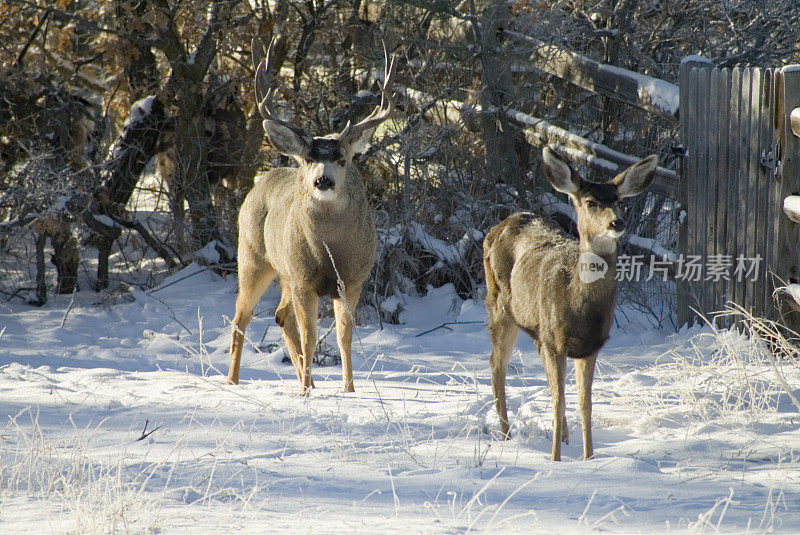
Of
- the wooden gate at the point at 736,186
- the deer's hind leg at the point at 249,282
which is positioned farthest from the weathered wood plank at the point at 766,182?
the deer's hind leg at the point at 249,282

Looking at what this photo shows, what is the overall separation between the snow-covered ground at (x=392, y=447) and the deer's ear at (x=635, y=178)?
126cm

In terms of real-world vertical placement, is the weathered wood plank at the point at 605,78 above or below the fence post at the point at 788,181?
above

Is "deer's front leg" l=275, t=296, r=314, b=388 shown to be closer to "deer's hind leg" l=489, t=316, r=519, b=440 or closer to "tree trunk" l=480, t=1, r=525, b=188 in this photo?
"deer's hind leg" l=489, t=316, r=519, b=440

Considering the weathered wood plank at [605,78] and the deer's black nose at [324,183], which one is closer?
the deer's black nose at [324,183]

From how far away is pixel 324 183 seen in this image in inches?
253

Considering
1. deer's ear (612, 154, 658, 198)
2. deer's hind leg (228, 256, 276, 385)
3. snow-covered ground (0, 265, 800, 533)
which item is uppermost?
deer's ear (612, 154, 658, 198)

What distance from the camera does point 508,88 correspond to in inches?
377

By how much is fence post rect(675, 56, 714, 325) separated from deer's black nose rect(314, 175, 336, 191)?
10.6ft

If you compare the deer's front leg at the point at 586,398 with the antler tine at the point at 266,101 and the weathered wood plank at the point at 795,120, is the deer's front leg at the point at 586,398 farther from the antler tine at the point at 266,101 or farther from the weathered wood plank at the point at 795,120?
the weathered wood plank at the point at 795,120

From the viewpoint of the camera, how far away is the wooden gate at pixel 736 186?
7230mm

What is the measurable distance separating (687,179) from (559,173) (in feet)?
11.1

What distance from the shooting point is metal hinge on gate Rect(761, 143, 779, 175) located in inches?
285

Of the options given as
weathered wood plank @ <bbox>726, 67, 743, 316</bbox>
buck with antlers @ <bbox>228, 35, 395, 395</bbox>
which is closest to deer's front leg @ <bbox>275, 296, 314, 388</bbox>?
buck with antlers @ <bbox>228, 35, 395, 395</bbox>

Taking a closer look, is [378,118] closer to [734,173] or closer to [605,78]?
[605,78]
